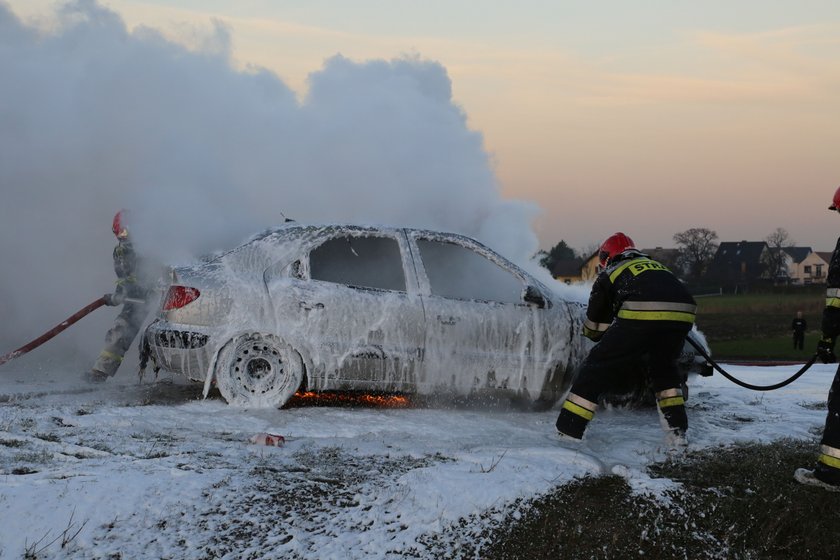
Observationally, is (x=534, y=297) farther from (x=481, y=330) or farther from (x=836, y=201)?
(x=836, y=201)

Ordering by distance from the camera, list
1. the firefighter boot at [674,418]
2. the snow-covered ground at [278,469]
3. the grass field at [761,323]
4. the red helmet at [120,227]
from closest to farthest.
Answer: the snow-covered ground at [278,469] < the firefighter boot at [674,418] < the red helmet at [120,227] < the grass field at [761,323]

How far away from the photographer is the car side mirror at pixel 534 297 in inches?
283

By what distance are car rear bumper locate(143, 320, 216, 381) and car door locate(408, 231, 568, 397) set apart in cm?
180

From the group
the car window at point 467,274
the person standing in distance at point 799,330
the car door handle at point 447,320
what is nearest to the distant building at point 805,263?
the person standing in distance at point 799,330

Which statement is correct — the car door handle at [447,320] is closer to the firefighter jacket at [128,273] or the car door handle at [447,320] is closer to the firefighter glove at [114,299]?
the firefighter jacket at [128,273]

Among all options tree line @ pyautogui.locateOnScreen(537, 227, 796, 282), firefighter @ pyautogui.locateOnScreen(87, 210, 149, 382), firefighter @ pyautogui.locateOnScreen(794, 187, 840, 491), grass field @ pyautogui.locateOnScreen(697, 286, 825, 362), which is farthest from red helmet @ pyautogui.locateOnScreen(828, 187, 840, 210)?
tree line @ pyautogui.locateOnScreen(537, 227, 796, 282)

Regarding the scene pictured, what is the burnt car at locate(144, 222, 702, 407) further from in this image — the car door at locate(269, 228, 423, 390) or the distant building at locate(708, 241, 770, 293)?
the distant building at locate(708, 241, 770, 293)

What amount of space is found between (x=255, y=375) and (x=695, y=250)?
73949 millimetres

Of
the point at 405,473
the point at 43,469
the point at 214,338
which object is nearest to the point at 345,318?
the point at 214,338

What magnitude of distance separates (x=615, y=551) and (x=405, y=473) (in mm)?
1283

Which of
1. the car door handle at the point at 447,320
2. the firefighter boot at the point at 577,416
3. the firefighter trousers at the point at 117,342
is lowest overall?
the firefighter boot at the point at 577,416

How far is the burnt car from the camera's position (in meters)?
6.86

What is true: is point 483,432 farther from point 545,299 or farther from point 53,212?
point 53,212

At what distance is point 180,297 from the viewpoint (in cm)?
689
